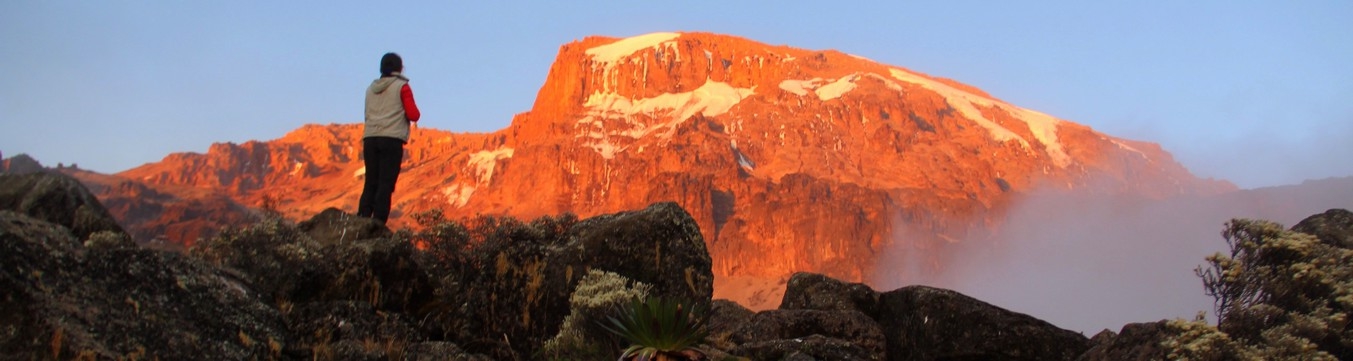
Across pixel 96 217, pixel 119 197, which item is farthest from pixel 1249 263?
pixel 119 197

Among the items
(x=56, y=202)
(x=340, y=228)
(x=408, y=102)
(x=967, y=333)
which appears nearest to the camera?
(x=56, y=202)

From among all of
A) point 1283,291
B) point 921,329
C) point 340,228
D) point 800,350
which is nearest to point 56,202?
point 340,228

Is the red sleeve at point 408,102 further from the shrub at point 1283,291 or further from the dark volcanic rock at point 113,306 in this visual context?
the shrub at point 1283,291

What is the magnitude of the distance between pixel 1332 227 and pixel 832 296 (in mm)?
5347

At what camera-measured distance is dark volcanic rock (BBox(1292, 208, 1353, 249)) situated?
40.1 ft

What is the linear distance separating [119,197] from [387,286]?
19944 cm

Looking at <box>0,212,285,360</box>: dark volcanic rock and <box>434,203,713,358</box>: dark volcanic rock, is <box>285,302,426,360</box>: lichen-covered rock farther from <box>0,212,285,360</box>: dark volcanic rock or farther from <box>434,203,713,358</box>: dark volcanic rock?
<box>434,203,713,358</box>: dark volcanic rock

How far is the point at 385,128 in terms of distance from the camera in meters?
14.8

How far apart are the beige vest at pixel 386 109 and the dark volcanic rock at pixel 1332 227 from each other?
997 cm

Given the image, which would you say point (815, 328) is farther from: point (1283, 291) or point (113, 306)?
point (113, 306)

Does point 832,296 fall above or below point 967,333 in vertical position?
above

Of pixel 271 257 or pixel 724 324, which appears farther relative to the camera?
pixel 724 324

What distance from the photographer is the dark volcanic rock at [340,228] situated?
13.4m

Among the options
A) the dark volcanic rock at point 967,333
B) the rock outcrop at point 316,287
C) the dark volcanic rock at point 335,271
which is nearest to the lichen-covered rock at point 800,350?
the rock outcrop at point 316,287
